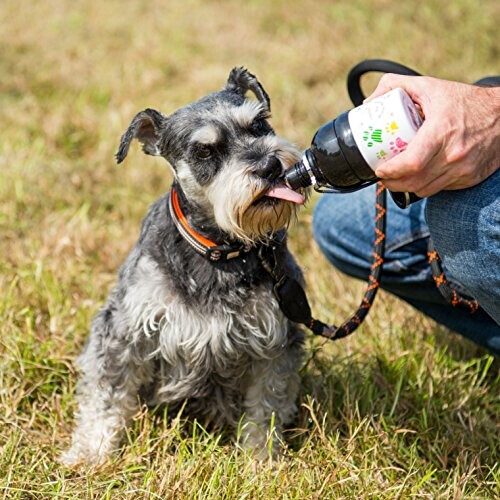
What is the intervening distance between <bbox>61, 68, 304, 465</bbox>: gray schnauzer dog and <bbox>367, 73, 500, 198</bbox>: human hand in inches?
24.3

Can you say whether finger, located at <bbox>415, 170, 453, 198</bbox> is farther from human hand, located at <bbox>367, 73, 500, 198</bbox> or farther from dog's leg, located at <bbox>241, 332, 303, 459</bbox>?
dog's leg, located at <bbox>241, 332, 303, 459</bbox>

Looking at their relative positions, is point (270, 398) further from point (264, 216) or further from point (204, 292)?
point (264, 216)

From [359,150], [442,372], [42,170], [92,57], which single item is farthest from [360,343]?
[92,57]

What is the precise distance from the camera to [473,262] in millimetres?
2990

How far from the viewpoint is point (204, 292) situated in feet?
11.2

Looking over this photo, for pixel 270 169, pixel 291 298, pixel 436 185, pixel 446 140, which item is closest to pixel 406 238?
pixel 291 298

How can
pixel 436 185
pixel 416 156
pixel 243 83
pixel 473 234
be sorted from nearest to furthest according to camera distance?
pixel 416 156, pixel 436 185, pixel 473 234, pixel 243 83

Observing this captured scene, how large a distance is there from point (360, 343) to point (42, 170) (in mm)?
3142

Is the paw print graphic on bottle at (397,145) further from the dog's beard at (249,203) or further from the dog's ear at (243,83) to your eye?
the dog's ear at (243,83)

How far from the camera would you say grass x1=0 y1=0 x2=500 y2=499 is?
3400 mm

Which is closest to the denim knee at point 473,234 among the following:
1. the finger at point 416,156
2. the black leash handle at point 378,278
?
the finger at point 416,156

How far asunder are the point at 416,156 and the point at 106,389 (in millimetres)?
1919

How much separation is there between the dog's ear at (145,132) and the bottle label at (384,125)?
1245mm

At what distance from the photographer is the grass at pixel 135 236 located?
3.40m
